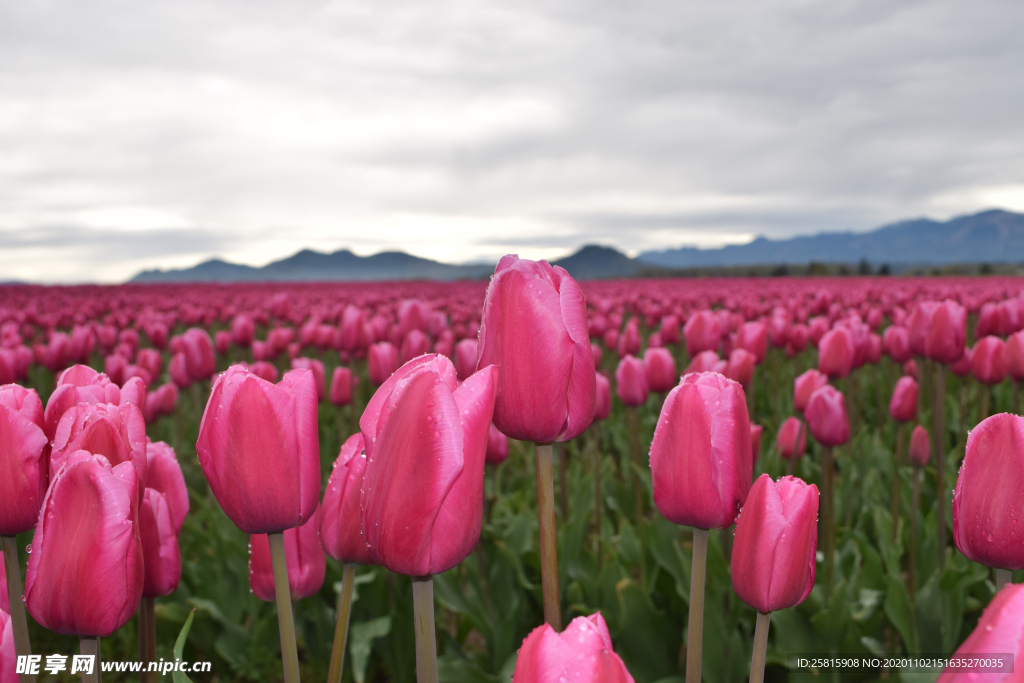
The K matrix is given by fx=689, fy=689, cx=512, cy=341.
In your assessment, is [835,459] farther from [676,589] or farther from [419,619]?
[419,619]

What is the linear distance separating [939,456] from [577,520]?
5.91 ft

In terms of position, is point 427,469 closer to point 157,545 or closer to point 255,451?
point 255,451

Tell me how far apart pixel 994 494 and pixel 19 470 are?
1.46 m

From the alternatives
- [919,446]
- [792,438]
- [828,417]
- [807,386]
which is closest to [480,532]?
[828,417]

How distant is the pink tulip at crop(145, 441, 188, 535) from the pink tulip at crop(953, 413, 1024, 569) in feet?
4.35

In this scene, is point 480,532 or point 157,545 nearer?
point 157,545

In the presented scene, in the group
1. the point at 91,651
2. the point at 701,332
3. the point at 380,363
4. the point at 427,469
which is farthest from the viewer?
the point at 701,332

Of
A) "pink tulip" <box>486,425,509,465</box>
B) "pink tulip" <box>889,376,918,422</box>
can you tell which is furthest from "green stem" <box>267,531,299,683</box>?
"pink tulip" <box>889,376,918,422</box>

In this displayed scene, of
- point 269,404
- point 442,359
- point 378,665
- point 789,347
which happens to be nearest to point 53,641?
point 378,665

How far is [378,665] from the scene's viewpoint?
10.8ft

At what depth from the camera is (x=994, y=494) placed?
1.05 metres

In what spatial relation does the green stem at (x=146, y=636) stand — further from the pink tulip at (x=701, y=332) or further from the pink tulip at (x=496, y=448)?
the pink tulip at (x=701, y=332)

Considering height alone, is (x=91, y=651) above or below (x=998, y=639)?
below

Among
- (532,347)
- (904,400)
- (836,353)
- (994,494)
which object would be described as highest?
(532,347)
